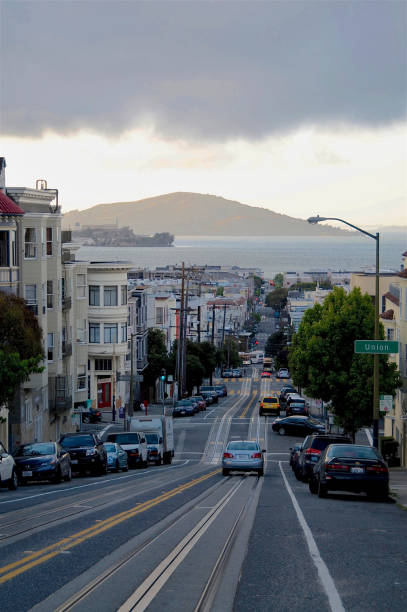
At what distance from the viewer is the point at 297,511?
1872 centimetres

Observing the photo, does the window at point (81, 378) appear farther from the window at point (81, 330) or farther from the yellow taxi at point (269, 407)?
the yellow taxi at point (269, 407)

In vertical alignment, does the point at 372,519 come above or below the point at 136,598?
below

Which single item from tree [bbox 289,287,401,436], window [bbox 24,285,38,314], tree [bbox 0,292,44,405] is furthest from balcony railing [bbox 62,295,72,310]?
tree [bbox 0,292,44,405]

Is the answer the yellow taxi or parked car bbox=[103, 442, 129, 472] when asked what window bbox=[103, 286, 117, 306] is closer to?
the yellow taxi

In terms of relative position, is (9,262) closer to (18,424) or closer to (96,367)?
(18,424)

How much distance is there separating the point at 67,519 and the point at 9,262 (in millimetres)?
25116

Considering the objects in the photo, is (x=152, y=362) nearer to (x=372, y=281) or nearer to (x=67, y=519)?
(x=372, y=281)

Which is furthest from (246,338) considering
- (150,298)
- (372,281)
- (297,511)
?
(297,511)

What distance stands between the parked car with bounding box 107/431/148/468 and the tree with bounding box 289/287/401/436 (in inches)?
491

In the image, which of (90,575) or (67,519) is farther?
(67,519)

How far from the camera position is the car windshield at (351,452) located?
71.5 ft

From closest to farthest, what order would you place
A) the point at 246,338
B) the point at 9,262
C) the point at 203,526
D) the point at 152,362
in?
1. the point at 203,526
2. the point at 9,262
3. the point at 152,362
4. the point at 246,338

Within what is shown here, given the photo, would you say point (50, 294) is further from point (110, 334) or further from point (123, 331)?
point (123, 331)

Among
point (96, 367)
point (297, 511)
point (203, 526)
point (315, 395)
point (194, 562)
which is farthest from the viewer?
point (96, 367)
